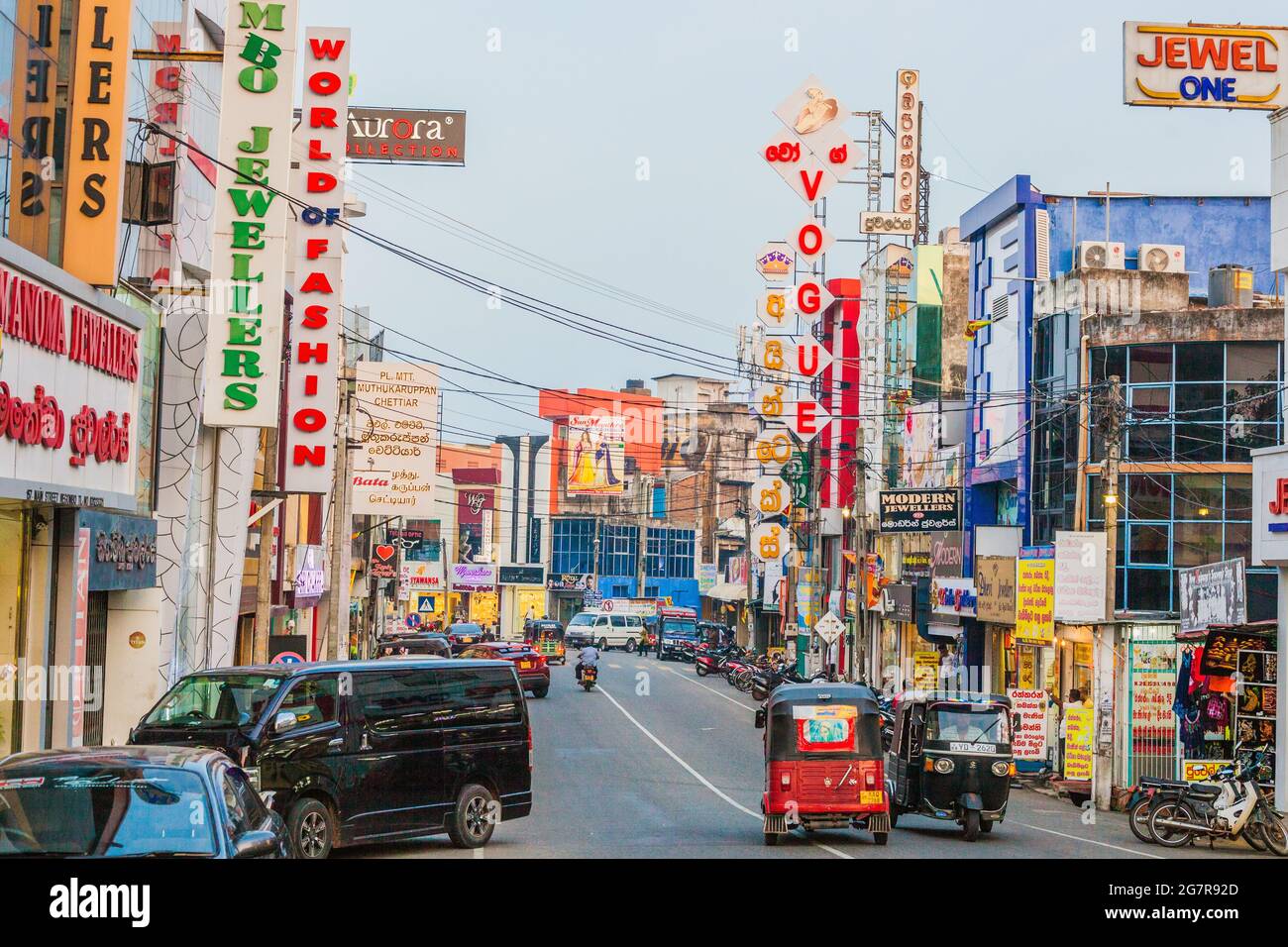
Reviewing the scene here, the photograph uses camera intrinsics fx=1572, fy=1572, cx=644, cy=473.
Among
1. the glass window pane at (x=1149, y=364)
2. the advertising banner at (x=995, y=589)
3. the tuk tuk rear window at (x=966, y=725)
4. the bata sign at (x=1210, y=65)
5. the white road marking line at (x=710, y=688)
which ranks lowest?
the white road marking line at (x=710, y=688)

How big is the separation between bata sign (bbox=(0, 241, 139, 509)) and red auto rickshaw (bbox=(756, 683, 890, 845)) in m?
9.58

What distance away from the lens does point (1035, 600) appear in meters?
36.4

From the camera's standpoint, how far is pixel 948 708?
24.1m

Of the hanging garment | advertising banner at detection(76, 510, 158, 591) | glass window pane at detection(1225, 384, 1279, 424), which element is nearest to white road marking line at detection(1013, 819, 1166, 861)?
the hanging garment

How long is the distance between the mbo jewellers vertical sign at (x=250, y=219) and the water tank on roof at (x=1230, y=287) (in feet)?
82.0

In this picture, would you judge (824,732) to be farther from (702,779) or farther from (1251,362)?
(1251,362)

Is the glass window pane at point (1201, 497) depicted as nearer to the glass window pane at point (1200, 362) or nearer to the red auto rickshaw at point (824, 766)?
the glass window pane at point (1200, 362)

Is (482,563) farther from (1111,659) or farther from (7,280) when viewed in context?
(7,280)

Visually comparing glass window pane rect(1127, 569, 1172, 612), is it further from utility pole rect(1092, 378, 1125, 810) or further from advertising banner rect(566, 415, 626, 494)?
advertising banner rect(566, 415, 626, 494)

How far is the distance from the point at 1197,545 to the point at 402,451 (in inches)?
871

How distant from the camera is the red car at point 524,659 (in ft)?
165

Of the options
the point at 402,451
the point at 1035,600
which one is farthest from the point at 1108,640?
the point at 402,451

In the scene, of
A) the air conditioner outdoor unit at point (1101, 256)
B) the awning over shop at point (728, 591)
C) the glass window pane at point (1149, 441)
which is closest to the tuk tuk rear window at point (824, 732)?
the glass window pane at point (1149, 441)
